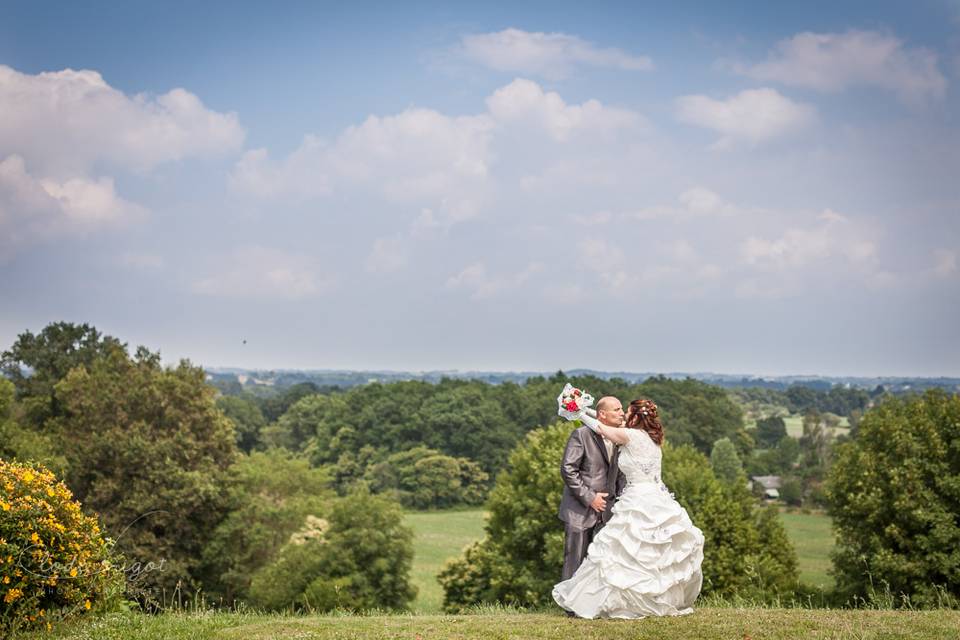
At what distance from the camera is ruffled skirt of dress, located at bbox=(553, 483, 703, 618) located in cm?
998

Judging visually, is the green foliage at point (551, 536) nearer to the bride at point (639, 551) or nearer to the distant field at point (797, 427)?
the bride at point (639, 551)

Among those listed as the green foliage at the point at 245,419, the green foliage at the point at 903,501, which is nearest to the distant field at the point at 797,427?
the green foliage at the point at 245,419

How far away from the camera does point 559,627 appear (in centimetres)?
961

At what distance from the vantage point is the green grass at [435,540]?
157ft

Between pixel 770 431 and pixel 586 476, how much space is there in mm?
106349

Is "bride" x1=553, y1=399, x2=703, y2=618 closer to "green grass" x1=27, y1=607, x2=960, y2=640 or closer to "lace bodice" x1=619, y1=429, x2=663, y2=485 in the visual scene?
"lace bodice" x1=619, y1=429, x2=663, y2=485

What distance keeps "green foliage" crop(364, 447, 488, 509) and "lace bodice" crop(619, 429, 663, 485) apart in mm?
69567

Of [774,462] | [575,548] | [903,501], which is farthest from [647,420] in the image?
[774,462]

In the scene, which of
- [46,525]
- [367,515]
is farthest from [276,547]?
[46,525]

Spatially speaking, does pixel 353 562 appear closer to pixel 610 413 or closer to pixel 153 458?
pixel 153 458

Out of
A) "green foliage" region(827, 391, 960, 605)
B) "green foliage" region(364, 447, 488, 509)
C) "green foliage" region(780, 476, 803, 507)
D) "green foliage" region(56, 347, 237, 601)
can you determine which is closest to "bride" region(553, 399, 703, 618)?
"green foliage" region(827, 391, 960, 605)

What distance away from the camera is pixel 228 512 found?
35.3 metres

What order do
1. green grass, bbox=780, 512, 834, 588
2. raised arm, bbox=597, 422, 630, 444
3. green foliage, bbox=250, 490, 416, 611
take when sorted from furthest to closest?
green grass, bbox=780, 512, 834, 588 → green foliage, bbox=250, 490, 416, 611 → raised arm, bbox=597, 422, 630, 444

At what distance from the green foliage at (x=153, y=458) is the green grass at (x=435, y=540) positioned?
12.5 meters
